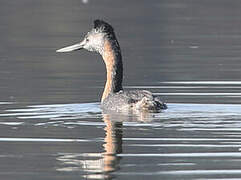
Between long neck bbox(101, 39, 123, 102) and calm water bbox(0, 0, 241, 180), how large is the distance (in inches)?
15.2

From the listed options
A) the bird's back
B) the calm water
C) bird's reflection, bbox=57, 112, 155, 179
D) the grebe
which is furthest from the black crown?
bird's reflection, bbox=57, 112, 155, 179

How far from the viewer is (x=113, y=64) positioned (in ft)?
55.6

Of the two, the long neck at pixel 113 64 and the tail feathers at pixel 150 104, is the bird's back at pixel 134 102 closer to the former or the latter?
the tail feathers at pixel 150 104

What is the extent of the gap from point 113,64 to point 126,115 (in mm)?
2164

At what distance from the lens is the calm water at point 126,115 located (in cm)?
1153

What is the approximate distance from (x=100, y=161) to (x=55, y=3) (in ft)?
88.6

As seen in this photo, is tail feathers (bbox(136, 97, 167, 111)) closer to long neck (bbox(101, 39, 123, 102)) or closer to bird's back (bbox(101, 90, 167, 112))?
bird's back (bbox(101, 90, 167, 112))

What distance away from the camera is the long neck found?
1675cm

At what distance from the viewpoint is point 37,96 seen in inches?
654

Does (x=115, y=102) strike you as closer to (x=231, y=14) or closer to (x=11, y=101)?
(x=11, y=101)

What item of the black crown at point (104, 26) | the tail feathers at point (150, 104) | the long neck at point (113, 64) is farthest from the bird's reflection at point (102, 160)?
the black crown at point (104, 26)

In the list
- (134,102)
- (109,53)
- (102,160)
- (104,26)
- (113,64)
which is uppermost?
(104,26)

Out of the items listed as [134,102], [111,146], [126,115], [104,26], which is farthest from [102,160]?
[104,26]

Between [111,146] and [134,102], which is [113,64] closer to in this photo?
[134,102]
